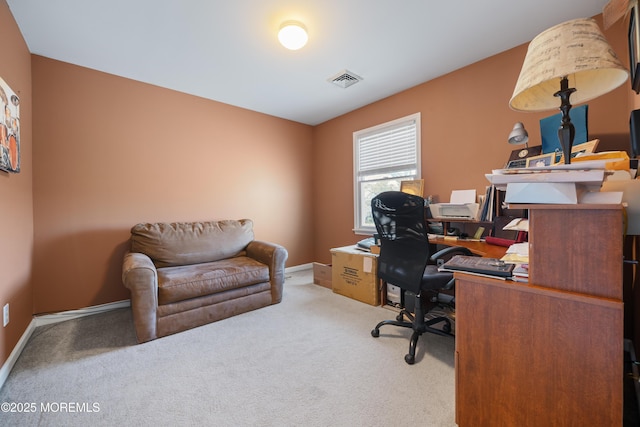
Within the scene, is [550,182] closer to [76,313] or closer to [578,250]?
[578,250]

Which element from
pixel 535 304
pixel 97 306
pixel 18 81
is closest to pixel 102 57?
pixel 18 81

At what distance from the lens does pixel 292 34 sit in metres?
2.08

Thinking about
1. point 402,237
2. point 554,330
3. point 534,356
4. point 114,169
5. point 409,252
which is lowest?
point 534,356

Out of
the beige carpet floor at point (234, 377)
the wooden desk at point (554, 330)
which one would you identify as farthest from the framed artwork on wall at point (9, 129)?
the wooden desk at point (554, 330)

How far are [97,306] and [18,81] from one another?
2.17 meters

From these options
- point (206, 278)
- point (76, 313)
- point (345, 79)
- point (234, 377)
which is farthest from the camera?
point (345, 79)

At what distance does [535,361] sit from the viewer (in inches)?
37.2

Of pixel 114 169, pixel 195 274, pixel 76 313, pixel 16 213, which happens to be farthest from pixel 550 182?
pixel 76 313

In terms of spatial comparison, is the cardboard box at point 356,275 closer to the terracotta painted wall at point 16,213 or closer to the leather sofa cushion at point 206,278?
the leather sofa cushion at point 206,278

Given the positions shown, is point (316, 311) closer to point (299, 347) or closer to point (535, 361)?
point (299, 347)

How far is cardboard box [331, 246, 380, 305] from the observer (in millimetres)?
2846

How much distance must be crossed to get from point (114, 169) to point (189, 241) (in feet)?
3.73

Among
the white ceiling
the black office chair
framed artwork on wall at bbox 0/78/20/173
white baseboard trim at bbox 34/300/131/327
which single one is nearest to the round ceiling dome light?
the white ceiling

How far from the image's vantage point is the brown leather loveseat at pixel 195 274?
7.04ft
